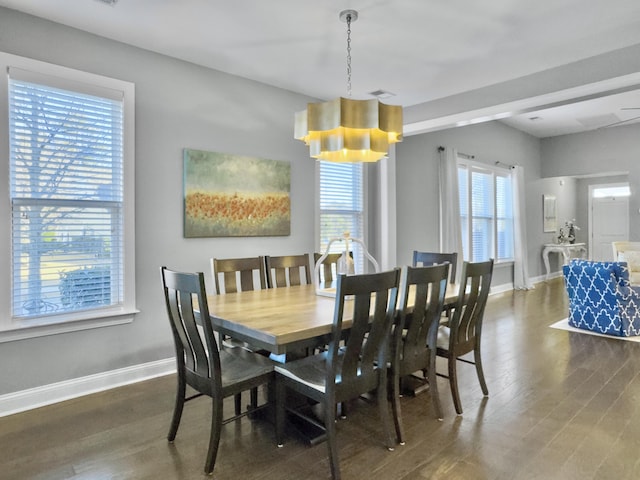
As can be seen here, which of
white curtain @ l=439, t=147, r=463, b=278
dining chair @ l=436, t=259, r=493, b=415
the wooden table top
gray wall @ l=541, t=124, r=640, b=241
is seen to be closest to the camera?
the wooden table top

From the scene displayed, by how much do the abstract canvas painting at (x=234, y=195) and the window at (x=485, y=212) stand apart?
12.1ft

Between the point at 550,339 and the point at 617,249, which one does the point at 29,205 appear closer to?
the point at 550,339

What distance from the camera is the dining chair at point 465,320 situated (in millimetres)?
2684

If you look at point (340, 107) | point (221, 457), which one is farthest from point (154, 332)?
point (340, 107)

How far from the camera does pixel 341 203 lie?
5008mm

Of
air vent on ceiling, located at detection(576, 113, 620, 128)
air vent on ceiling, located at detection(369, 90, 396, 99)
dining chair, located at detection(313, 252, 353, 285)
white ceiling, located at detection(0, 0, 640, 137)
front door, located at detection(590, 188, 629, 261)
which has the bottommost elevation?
dining chair, located at detection(313, 252, 353, 285)

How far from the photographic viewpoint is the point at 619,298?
4.50m

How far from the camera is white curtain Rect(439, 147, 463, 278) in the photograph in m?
6.15

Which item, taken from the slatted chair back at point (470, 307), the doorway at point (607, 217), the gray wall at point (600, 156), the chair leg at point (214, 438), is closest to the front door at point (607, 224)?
the doorway at point (607, 217)

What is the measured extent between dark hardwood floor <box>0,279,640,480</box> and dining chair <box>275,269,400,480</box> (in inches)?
7.9

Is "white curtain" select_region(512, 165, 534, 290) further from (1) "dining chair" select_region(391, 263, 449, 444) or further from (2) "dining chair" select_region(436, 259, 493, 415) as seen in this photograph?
(1) "dining chair" select_region(391, 263, 449, 444)

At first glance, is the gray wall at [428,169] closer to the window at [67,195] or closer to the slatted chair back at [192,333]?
the window at [67,195]

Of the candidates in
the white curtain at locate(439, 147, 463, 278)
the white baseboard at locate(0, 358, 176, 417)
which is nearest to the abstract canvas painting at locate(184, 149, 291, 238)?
the white baseboard at locate(0, 358, 176, 417)

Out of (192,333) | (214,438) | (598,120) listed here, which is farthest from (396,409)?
(598,120)
